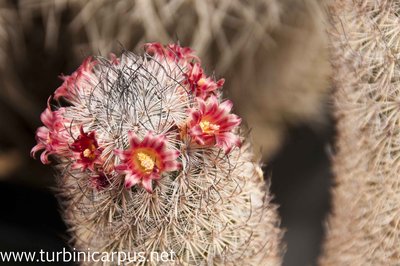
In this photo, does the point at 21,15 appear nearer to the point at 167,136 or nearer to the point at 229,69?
the point at 229,69

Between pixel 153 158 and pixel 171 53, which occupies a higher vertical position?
pixel 171 53

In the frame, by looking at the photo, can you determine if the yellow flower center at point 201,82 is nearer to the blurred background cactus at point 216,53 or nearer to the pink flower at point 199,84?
the pink flower at point 199,84

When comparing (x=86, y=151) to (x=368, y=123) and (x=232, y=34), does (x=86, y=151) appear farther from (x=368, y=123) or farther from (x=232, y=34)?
(x=232, y=34)

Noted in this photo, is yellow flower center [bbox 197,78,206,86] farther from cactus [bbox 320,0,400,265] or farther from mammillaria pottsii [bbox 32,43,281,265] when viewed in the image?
cactus [bbox 320,0,400,265]

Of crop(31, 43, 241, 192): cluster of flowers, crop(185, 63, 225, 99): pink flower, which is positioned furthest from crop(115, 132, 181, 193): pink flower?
crop(185, 63, 225, 99): pink flower

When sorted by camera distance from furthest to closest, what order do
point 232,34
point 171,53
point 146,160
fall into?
point 232,34, point 171,53, point 146,160

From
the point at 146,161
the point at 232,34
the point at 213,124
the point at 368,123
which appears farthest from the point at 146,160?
the point at 232,34

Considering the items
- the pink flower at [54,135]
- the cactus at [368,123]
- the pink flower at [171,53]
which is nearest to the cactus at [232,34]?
the cactus at [368,123]
